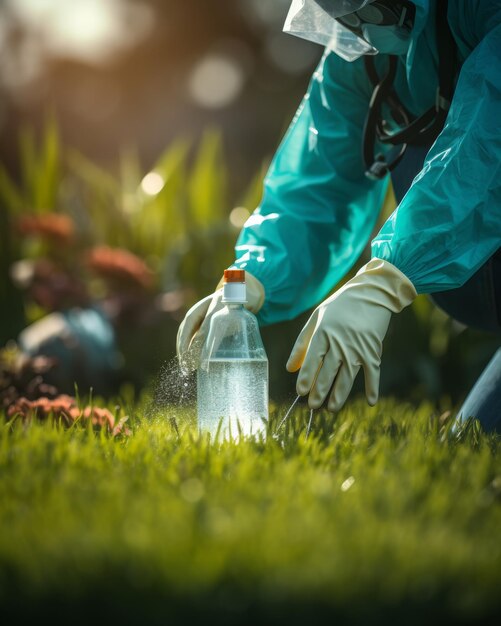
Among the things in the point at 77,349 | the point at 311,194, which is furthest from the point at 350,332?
the point at 77,349

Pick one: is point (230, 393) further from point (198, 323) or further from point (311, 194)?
point (311, 194)

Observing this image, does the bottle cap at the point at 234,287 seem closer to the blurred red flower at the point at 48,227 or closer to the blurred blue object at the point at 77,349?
the blurred blue object at the point at 77,349

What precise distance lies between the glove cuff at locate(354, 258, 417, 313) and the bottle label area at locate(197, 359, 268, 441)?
0.41m

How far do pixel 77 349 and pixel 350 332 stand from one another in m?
2.02

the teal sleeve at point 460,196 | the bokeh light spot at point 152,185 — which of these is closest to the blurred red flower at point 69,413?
the teal sleeve at point 460,196

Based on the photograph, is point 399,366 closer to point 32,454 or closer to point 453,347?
point 453,347

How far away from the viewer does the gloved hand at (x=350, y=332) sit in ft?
5.37

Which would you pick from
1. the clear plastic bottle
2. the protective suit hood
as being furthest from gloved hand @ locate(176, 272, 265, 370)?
the protective suit hood

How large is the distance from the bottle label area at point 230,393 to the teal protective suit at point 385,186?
0.31 metres

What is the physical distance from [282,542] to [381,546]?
0.14 m

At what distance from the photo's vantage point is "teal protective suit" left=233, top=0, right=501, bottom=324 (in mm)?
1653

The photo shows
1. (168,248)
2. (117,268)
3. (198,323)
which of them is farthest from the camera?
(168,248)

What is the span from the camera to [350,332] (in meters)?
1.64

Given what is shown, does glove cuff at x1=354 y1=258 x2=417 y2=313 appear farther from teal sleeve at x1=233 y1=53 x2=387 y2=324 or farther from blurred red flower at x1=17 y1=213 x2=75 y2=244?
blurred red flower at x1=17 y1=213 x2=75 y2=244
